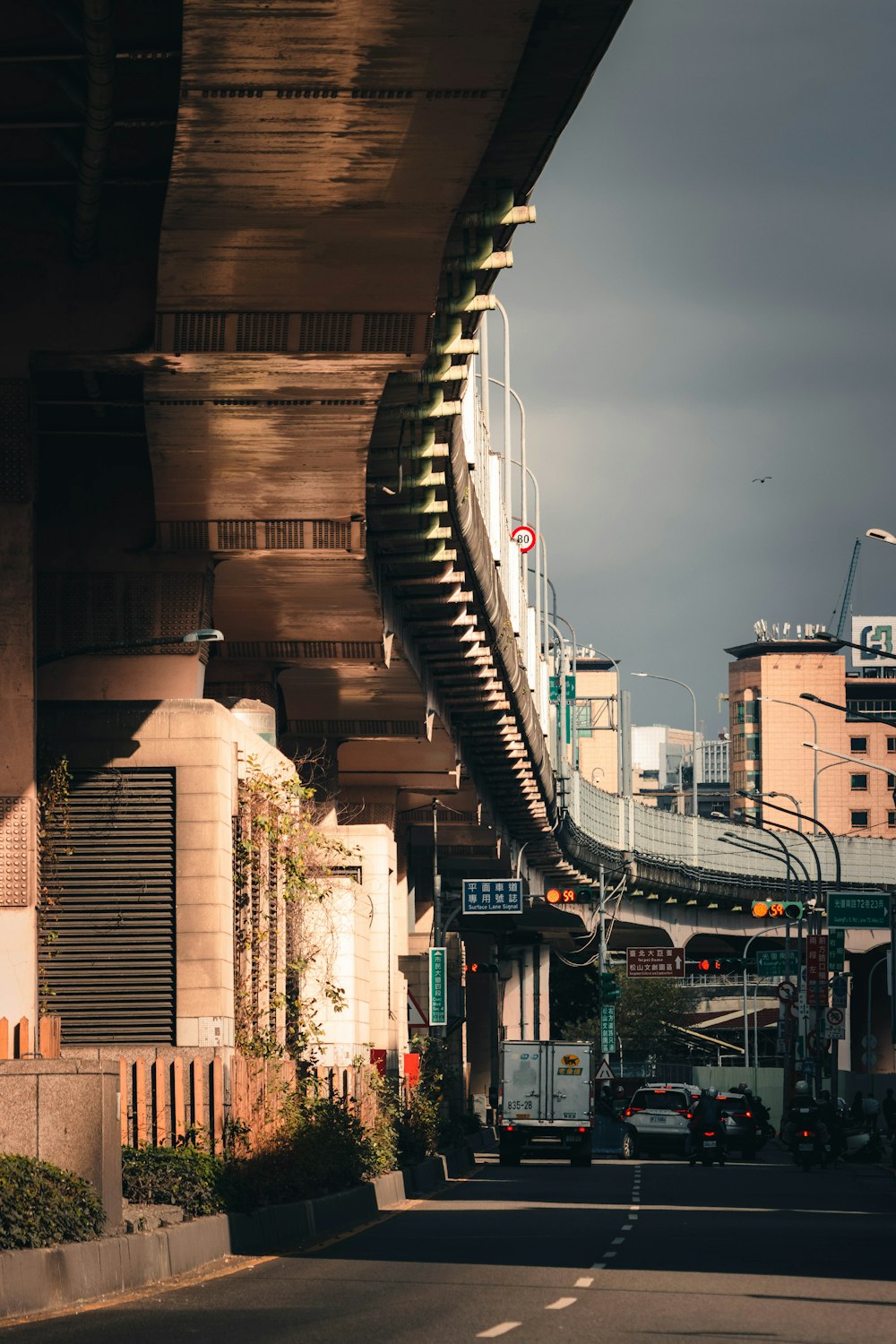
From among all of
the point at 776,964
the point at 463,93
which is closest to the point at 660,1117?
the point at 776,964

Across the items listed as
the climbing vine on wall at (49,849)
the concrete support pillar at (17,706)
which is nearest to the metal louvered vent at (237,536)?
the climbing vine on wall at (49,849)

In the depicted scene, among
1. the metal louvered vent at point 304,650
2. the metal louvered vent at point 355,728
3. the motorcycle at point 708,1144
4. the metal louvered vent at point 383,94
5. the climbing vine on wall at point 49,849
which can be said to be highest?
the metal louvered vent at point 383,94

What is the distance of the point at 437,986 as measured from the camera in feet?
190

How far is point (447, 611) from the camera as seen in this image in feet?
111

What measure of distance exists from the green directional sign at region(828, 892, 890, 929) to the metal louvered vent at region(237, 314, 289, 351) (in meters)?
Result: 40.8

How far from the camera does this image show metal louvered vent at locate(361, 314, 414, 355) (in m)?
20.3

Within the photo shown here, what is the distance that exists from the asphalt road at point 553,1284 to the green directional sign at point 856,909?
2928 centimetres

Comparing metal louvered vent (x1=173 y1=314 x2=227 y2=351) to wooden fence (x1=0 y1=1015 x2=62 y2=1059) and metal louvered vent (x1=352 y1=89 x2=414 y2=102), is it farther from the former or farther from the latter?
wooden fence (x1=0 y1=1015 x2=62 y2=1059)

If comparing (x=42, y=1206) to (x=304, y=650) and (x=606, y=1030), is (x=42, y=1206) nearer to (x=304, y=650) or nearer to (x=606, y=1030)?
(x=304, y=650)

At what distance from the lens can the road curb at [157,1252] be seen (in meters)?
15.7

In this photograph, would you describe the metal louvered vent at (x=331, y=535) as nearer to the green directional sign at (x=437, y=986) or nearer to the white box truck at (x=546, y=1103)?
the white box truck at (x=546, y=1103)

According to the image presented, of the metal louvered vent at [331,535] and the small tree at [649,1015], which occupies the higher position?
the metal louvered vent at [331,535]

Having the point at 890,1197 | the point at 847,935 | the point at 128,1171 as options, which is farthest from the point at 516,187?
the point at 847,935

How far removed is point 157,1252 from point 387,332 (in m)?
8.04
